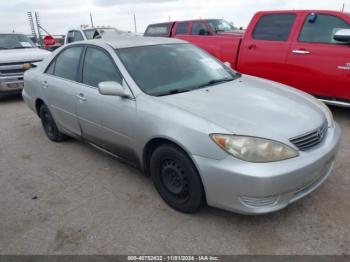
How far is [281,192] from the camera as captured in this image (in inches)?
92.8

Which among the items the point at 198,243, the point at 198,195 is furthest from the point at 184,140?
the point at 198,243

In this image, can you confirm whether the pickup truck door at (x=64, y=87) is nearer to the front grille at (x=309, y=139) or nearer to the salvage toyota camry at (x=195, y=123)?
the salvage toyota camry at (x=195, y=123)

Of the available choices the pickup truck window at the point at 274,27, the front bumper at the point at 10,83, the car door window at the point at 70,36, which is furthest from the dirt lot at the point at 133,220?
the car door window at the point at 70,36

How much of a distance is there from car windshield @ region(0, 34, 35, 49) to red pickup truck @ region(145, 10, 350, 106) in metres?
5.83

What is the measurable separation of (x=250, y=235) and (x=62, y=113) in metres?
2.91

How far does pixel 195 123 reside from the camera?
252cm

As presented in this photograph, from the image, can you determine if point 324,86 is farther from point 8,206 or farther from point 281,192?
point 8,206

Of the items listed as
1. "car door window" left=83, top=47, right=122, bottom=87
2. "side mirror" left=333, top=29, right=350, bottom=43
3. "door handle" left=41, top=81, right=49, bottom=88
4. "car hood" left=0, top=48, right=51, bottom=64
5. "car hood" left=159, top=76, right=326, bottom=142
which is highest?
"side mirror" left=333, top=29, right=350, bottom=43

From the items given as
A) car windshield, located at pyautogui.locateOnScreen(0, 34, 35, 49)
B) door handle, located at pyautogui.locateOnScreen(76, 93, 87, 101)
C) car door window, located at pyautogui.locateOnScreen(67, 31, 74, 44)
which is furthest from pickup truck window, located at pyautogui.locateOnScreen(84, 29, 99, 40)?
door handle, located at pyautogui.locateOnScreen(76, 93, 87, 101)

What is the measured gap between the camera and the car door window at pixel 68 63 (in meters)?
3.93

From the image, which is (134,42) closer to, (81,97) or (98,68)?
(98,68)

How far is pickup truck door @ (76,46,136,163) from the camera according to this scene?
3145mm

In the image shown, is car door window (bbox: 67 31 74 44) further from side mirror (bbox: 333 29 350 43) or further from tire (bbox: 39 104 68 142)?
side mirror (bbox: 333 29 350 43)

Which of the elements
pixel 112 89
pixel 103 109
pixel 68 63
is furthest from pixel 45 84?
pixel 112 89
